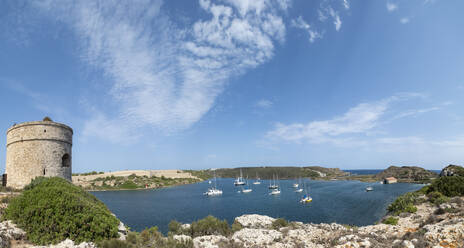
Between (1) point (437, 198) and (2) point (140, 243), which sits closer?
(2) point (140, 243)

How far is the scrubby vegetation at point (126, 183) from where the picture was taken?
9188 cm

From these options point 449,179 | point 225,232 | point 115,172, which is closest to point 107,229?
point 225,232

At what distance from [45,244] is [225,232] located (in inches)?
431

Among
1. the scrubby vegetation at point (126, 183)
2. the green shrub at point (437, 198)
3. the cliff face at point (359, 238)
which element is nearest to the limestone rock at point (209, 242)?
the cliff face at point (359, 238)

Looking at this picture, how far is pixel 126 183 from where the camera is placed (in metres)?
96.5

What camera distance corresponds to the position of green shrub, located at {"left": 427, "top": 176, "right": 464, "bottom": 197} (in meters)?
25.7

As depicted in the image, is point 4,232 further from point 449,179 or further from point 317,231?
point 449,179

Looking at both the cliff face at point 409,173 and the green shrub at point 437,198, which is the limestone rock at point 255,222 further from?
the cliff face at point 409,173

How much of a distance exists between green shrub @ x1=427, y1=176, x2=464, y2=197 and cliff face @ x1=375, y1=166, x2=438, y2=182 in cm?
9181

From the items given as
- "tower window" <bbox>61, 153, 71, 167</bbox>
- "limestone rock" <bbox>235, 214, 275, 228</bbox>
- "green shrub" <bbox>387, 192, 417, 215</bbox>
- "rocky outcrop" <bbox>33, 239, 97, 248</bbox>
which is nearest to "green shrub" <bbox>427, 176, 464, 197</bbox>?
"green shrub" <bbox>387, 192, 417, 215</bbox>

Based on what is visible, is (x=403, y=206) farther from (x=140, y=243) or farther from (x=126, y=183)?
(x=126, y=183)

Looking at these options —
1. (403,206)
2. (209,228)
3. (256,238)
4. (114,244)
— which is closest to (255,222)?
(209,228)

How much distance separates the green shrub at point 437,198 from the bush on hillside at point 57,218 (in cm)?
3065

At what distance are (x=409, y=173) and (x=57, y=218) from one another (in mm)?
143837
